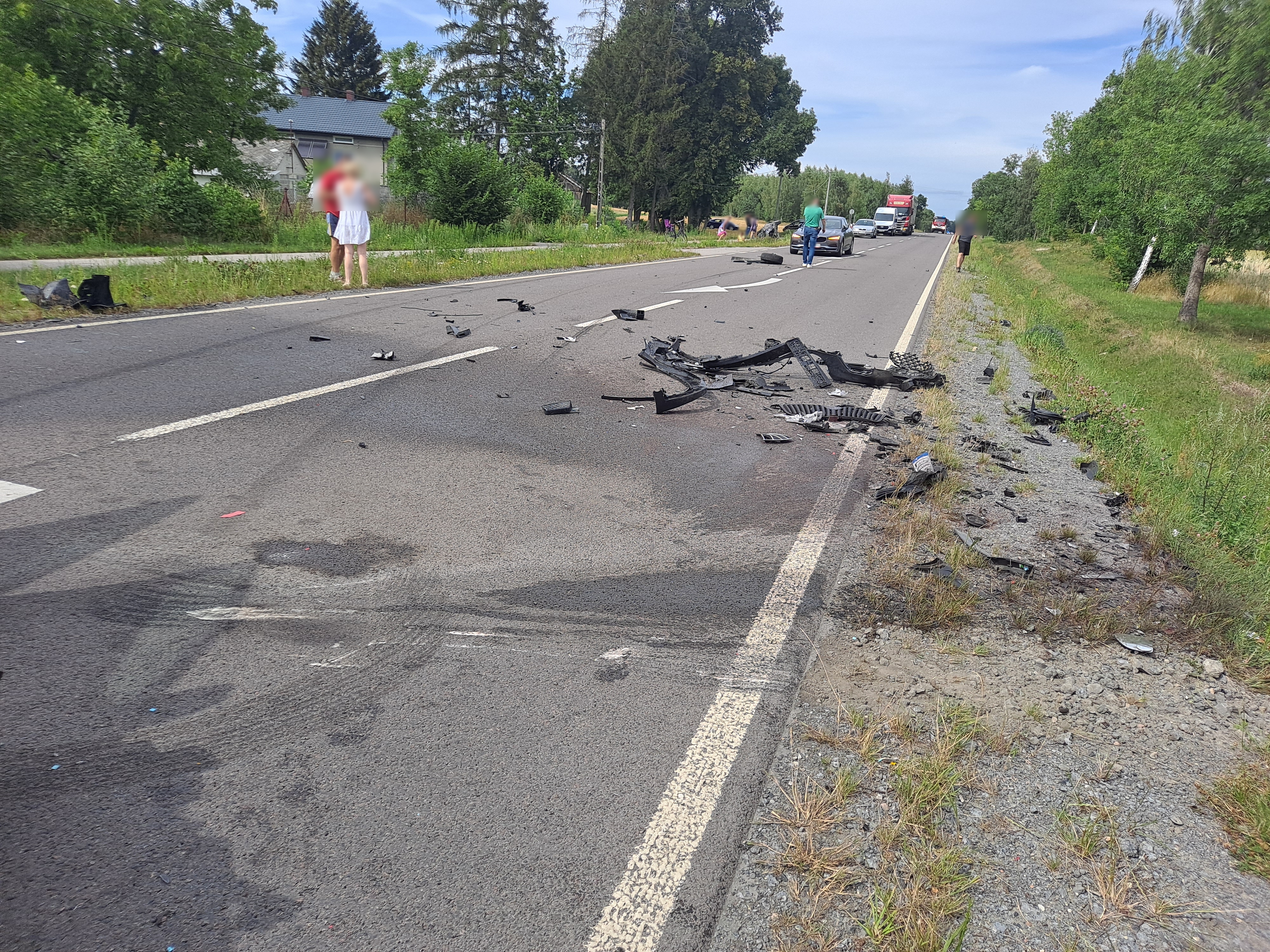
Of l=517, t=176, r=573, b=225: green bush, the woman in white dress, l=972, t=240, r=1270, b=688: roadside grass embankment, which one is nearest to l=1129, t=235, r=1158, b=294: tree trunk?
l=972, t=240, r=1270, b=688: roadside grass embankment

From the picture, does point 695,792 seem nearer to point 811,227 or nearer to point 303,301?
point 303,301

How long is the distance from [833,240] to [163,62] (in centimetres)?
2746

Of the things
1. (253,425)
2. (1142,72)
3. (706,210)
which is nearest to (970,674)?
(253,425)

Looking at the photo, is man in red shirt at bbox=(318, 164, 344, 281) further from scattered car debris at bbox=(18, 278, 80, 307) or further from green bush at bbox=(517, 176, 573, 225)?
green bush at bbox=(517, 176, 573, 225)

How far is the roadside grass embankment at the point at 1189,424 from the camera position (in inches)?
156

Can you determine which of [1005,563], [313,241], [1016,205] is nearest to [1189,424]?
[1005,563]

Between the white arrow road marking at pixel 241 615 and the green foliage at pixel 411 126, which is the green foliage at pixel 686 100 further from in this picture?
the white arrow road marking at pixel 241 615

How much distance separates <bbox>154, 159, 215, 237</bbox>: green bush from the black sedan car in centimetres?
2503

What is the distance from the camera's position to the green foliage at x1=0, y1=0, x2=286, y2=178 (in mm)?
20984

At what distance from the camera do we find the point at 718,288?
1688cm

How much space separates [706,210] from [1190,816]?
6245cm

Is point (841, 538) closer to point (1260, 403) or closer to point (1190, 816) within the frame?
point (1190, 816)

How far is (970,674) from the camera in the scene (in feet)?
10.4

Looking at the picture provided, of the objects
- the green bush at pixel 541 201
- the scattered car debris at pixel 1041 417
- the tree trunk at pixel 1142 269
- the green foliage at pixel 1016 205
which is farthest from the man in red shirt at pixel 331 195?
the green foliage at pixel 1016 205
